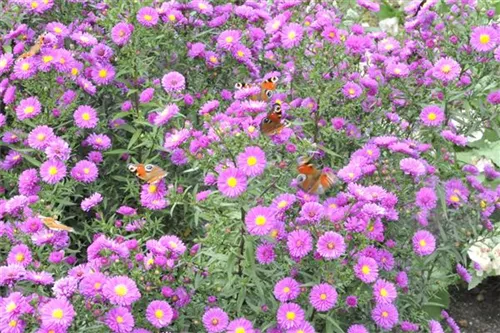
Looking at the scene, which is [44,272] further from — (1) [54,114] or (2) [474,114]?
(2) [474,114]

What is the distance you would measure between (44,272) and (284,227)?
87 cm

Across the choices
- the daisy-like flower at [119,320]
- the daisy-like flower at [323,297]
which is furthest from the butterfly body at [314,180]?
the daisy-like flower at [119,320]

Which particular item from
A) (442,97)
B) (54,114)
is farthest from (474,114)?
(54,114)

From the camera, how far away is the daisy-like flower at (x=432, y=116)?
3031mm

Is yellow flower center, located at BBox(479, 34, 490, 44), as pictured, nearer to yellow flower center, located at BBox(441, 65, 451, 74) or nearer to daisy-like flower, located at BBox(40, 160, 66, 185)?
yellow flower center, located at BBox(441, 65, 451, 74)

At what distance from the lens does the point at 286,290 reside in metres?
2.44

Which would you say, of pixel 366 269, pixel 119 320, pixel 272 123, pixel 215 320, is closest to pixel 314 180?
pixel 272 123

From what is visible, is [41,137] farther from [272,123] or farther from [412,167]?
[412,167]

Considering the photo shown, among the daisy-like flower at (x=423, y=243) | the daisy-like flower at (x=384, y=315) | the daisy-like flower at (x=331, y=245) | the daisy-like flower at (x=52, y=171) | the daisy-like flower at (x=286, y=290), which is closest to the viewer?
the daisy-like flower at (x=331, y=245)

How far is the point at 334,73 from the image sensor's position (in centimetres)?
326

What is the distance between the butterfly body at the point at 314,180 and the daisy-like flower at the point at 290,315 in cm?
42

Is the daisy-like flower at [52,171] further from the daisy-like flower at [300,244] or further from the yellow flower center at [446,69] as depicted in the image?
the yellow flower center at [446,69]

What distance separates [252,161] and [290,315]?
1.82ft

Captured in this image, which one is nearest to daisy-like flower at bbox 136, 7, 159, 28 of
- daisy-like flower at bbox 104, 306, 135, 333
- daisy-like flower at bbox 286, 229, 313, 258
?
daisy-like flower at bbox 286, 229, 313, 258
